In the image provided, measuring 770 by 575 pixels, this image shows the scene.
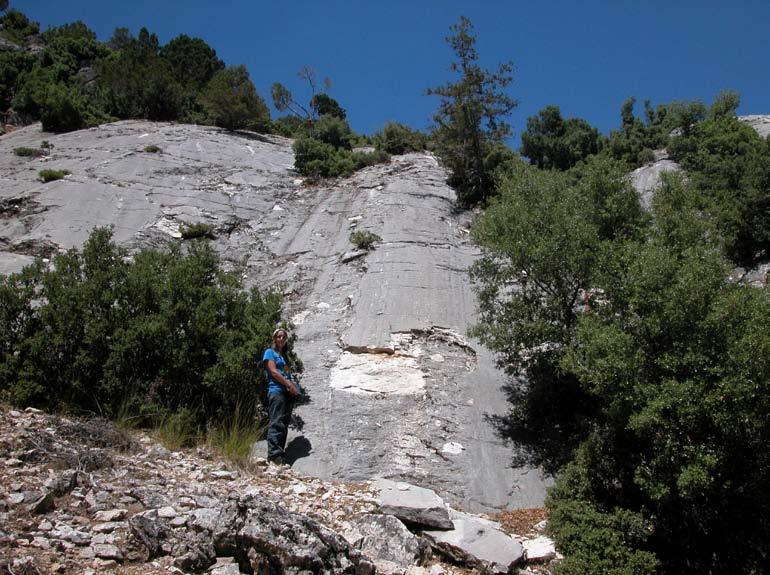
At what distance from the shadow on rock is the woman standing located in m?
0.23

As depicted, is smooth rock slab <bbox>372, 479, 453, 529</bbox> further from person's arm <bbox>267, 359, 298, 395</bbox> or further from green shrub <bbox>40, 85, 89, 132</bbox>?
green shrub <bbox>40, 85, 89, 132</bbox>

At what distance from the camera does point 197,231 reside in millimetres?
17531

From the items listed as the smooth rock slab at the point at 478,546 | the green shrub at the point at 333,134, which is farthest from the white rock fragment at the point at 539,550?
the green shrub at the point at 333,134

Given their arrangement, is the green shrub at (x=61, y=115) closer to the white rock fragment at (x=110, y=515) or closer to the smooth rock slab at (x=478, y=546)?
the white rock fragment at (x=110, y=515)

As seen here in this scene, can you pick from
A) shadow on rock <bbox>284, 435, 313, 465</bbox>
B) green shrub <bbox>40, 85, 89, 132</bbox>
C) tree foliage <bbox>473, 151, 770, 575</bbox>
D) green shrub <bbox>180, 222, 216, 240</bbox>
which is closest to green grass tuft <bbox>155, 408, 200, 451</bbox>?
shadow on rock <bbox>284, 435, 313, 465</bbox>

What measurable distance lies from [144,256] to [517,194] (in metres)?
6.76

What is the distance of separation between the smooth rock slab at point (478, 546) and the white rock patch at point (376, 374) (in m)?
3.74

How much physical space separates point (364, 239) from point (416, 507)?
10154 mm

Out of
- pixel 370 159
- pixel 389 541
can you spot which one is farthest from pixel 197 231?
pixel 389 541

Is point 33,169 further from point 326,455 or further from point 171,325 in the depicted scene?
point 326,455

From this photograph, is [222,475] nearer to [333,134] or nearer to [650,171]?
[650,171]

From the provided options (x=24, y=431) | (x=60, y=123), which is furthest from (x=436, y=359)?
(x=60, y=123)

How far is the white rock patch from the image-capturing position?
10.6 metres

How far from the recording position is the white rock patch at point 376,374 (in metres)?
10.6
